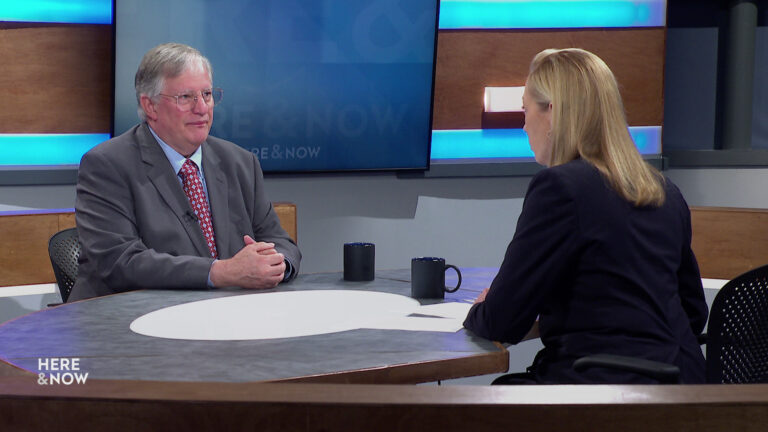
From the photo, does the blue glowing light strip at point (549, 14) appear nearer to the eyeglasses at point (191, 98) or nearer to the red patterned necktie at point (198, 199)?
the eyeglasses at point (191, 98)

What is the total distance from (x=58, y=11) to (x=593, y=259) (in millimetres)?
2888

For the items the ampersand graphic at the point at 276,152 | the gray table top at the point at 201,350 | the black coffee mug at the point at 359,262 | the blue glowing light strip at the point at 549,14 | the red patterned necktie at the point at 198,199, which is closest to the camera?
the gray table top at the point at 201,350

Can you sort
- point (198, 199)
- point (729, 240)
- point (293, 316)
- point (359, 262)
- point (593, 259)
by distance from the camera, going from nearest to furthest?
1. point (593, 259)
2. point (293, 316)
3. point (359, 262)
4. point (198, 199)
5. point (729, 240)

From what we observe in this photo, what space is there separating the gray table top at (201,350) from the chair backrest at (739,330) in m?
0.64

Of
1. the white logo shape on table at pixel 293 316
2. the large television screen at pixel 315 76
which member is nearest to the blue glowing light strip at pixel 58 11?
the large television screen at pixel 315 76

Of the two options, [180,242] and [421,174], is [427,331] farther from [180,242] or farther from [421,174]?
[421,174]

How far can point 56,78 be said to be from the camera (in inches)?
150

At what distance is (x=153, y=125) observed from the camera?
2.73m

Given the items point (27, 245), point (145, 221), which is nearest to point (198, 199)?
point (145, 221)

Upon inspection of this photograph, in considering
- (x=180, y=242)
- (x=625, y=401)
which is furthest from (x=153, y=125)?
(x=625, y=401)

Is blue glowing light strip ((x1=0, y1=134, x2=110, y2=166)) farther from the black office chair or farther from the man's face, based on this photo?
the black office chair

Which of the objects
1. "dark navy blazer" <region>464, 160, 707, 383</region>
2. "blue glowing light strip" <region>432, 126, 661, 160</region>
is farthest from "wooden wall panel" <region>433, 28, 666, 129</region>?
"dark navy blazer" <region>464, 160, 707, 383</region>

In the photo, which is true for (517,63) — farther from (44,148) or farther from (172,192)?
(172,192)

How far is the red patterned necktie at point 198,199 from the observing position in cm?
268
